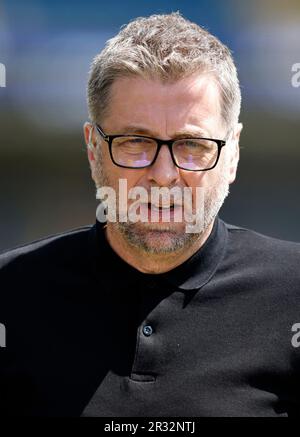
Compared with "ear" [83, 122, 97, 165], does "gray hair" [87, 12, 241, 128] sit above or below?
above

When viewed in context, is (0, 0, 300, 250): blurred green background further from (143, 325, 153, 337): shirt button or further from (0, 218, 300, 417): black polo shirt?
(143, 325, 153, 337): shirt button

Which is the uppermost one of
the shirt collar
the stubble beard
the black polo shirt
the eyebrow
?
the eyebrow

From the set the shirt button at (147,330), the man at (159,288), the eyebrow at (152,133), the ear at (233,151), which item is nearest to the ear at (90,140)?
the man at (159,288)

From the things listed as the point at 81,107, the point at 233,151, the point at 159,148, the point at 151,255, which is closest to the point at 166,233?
the point at 151,255

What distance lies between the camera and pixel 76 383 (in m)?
1.53

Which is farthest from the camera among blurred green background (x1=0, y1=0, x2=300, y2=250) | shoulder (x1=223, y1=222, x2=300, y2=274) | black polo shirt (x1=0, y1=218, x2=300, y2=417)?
blurred green background (x1=0, y1=0, x2=300, y2=250)

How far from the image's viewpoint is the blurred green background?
326 cm

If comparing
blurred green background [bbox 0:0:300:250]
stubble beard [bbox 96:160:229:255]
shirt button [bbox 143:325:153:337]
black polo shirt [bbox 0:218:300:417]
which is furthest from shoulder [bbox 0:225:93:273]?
blurred green background [bbox 0:0:300:250]

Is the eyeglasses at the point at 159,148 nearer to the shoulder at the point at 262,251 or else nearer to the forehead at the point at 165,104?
the forehead at the point at 165,104

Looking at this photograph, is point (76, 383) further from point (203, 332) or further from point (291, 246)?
point (291, 246)

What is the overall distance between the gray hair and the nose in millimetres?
168

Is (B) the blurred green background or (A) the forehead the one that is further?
(B) the blurred green background

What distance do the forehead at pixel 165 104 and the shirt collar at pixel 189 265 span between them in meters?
0.26
